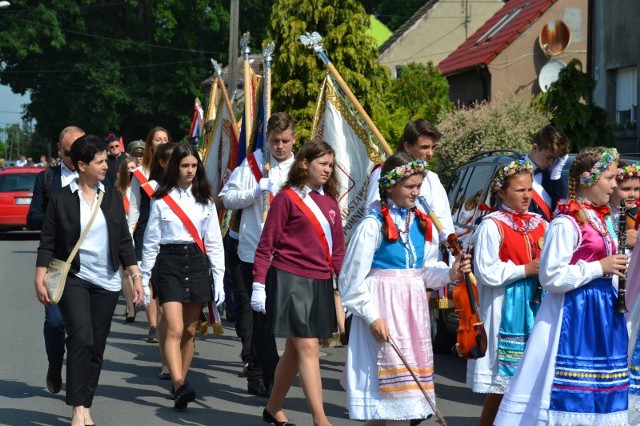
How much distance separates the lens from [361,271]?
20.2ft

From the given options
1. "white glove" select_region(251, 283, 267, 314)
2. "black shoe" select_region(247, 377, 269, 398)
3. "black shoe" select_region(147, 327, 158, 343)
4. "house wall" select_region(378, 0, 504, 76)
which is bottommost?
"black shoe" select_region(147, 327, 158, 343)

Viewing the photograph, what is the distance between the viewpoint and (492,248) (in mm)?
6547

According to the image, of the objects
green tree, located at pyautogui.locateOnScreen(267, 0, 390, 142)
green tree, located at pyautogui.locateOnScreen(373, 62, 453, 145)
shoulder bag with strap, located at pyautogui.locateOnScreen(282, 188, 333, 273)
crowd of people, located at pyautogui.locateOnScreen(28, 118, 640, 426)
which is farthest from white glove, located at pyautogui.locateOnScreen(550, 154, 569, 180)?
green tree, located at pyautogui.locateOnScreen(373, 62, 453, 145)

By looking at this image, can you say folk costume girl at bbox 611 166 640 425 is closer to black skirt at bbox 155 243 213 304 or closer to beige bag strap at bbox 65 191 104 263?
black skirt at bbox 155 243 213 304

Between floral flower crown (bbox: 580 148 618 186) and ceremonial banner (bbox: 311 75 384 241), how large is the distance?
392 cm

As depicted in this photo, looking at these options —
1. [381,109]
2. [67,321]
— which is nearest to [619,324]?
[67,321]

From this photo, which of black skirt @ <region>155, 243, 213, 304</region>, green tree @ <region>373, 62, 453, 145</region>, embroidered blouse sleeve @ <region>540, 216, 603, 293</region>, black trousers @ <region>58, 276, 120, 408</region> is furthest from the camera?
green tree @ <region>373, 62, 453, 145</region>

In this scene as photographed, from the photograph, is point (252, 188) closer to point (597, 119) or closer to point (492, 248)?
point (492, 248)

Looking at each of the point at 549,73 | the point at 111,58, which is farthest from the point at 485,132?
the point at 111,58

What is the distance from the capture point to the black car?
33.1 ft

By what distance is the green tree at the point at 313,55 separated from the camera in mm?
27141

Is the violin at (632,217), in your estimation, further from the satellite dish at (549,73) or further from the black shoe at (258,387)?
the satellite dish at (549,73)

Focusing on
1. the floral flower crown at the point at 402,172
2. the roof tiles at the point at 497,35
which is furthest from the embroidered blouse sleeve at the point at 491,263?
the roof tiles at the point at 497,35

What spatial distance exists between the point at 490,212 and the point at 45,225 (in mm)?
2820
